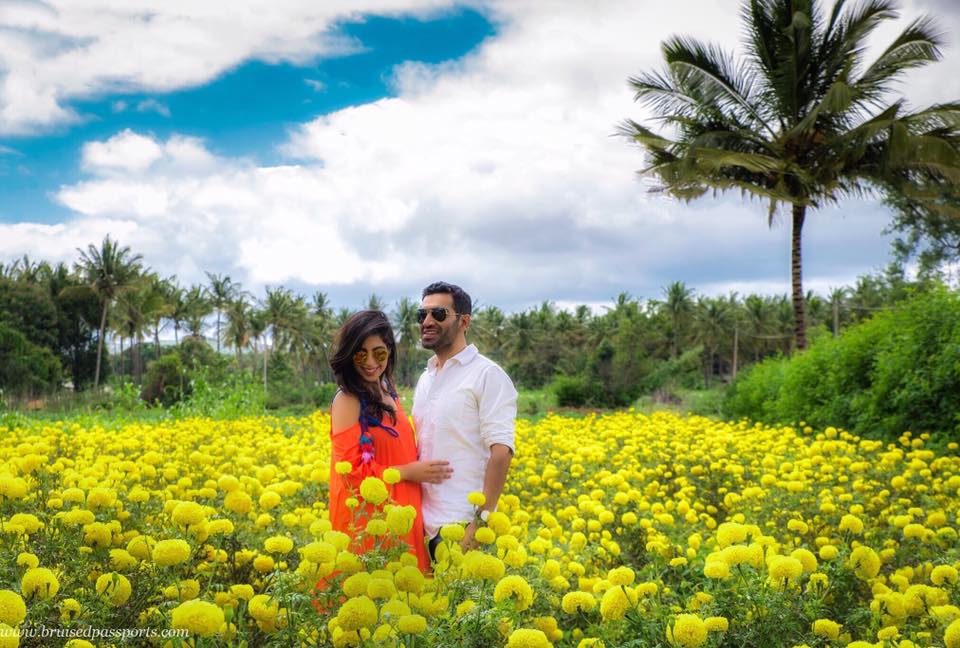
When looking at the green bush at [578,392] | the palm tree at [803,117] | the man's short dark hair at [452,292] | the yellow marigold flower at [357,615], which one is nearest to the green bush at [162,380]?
the green bush at [578,392]

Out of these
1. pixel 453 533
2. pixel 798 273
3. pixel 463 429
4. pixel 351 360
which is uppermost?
pixel 798 273

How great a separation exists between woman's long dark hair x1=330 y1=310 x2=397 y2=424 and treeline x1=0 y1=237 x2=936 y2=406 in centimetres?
A: 2632

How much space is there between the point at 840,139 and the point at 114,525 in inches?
666

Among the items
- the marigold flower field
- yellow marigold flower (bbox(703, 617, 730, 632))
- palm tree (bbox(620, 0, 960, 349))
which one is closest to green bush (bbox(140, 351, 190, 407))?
palm tree (bbox(620, 0, 960, 349))

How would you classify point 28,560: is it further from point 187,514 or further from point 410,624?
point 410,624

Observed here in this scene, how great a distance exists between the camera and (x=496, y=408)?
274 cm

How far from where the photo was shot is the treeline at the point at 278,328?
37.2 meters

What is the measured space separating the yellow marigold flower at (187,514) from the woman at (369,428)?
0.62 meters

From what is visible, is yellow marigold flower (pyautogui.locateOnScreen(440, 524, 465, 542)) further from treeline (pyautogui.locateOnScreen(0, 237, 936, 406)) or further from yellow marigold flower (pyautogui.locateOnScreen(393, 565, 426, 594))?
treeline (pyautogui.locateOnScreen(0, 237, 936, 406))

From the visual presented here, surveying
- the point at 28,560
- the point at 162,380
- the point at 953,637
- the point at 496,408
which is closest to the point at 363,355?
the point at 496,408

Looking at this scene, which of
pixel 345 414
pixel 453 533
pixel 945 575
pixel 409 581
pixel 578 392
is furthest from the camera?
pixel 578 392

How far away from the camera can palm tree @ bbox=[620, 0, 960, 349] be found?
15.4 m

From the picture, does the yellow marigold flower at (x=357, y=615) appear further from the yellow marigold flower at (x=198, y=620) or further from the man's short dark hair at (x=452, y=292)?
the man's short dark hair at (x=452, y=292)

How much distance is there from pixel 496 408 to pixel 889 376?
6.83m
